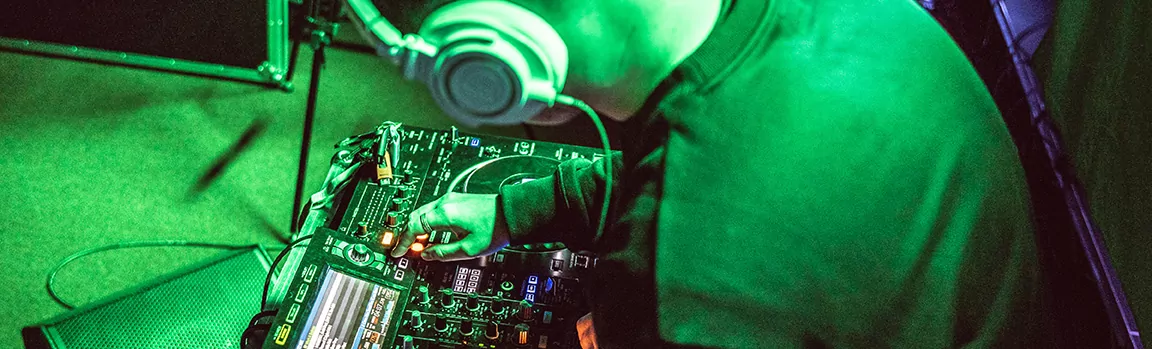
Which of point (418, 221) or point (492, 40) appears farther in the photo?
point (418, 221)

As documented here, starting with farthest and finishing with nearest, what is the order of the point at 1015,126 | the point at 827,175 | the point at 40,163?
the point at 40,163 < the point at 1015,126 < the point at 827,175

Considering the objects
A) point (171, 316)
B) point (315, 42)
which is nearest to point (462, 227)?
point (171, 316)

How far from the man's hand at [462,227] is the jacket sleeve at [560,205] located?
0.03 metres

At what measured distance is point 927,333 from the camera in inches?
28.9

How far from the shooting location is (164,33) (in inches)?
99.0

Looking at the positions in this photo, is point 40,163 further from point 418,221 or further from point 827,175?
point 827,175

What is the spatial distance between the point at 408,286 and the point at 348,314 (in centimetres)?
11

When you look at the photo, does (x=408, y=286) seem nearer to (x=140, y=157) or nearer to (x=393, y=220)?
(x=393, y=220)

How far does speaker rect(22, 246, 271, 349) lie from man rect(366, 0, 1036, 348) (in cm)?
101

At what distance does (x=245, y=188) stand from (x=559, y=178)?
5.00 feet

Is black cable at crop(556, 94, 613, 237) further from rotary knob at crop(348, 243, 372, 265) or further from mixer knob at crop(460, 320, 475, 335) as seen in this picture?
rotary knob at crop(348, 243, 372, 265)

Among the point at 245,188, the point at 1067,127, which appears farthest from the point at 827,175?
the point at 245,188

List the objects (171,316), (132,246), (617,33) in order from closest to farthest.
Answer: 1. (617,33)
2. (171,316)
3. (132,246)

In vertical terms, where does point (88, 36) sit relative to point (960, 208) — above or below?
above
